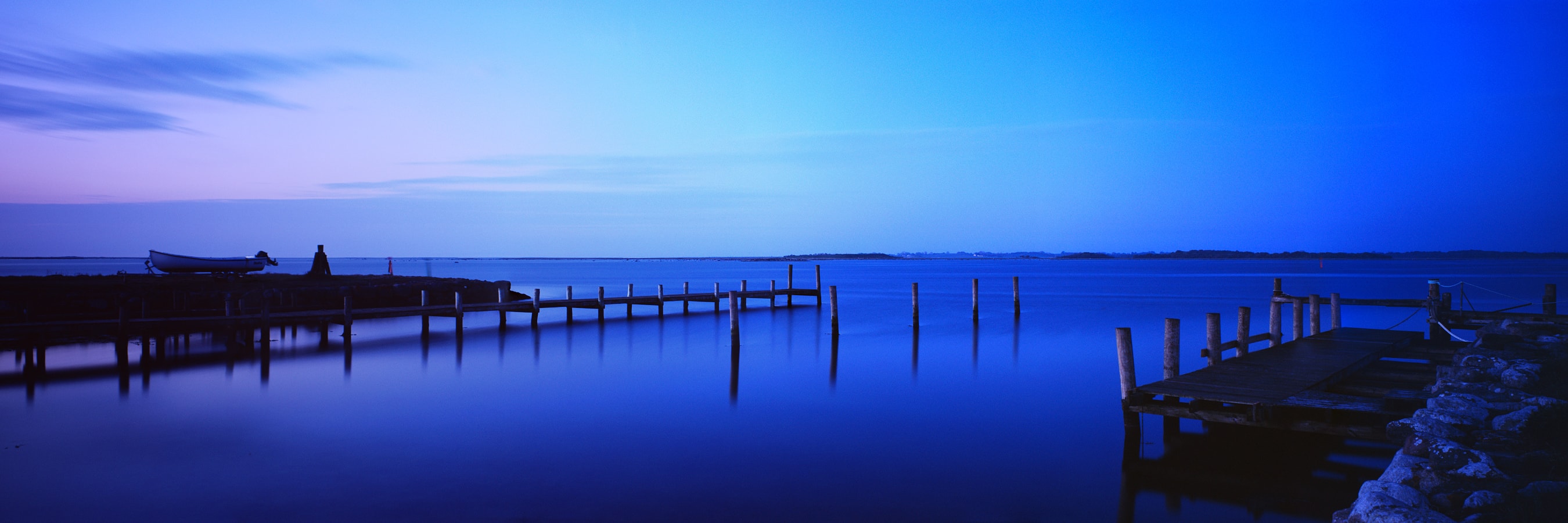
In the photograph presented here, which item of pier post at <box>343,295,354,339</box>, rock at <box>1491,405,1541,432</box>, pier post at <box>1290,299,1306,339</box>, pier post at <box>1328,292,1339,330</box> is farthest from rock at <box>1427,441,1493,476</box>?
pier post at <box>343,295,354,339</box>

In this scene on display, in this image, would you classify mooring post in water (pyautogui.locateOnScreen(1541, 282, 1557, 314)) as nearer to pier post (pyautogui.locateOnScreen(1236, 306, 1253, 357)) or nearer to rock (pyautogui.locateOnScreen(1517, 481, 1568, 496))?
pier post (pyautogui.locateOnScreen(1236, 306, 1253, 357))

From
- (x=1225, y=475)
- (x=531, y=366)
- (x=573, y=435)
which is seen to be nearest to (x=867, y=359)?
(x=531, y=366)

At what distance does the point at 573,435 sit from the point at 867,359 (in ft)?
→ 30.4

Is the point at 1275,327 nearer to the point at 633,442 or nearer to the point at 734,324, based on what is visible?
the point at 633,442

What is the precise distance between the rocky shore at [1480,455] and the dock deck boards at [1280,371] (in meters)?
1.19

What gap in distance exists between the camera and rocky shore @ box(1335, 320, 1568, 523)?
5.52m

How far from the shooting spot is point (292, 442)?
1092 centimetres

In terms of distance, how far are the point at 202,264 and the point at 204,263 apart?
0.12 m

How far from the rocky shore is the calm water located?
1.21m

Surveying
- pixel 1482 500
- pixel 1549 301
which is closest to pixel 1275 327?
pixel 1549 301

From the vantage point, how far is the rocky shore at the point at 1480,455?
5.52m

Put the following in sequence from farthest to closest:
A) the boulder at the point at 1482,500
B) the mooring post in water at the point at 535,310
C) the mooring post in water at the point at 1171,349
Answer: the mooring post in water at the point at 535,310
the mooring post in water at the point at 1171,349
the boulder at the point at 1482,500

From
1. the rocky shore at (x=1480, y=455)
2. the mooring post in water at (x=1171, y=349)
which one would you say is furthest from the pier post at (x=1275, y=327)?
the mooring post in water at (x=1171, y=349)

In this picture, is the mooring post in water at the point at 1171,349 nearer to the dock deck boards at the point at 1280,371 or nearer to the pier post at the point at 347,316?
the dock deck boards at the point at 1280,371
